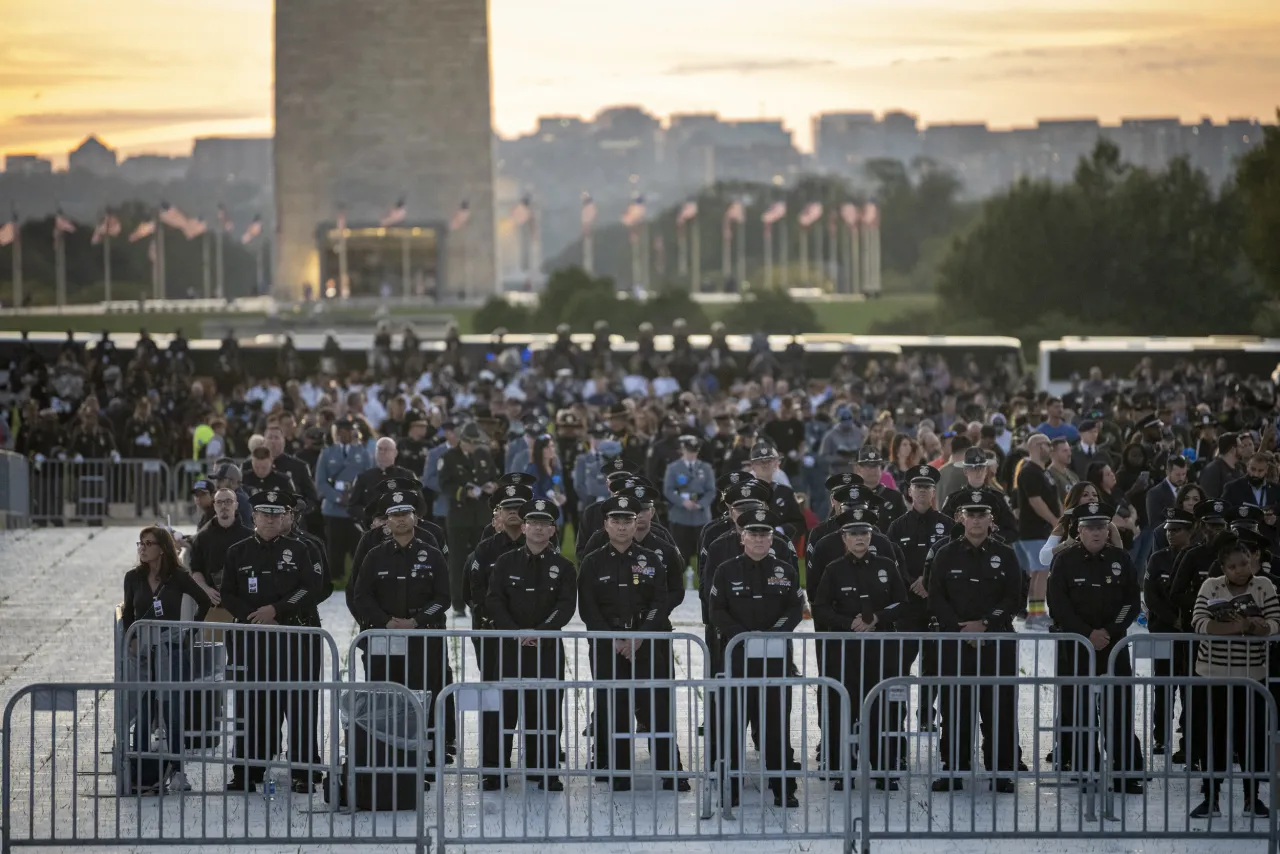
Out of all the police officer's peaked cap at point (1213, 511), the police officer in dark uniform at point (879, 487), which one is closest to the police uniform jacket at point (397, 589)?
the police officer in dark uniform at point (879, 487)

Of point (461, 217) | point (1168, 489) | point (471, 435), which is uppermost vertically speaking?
point (461, 217)

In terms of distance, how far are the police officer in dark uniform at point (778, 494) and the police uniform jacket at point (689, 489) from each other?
92.5 inches

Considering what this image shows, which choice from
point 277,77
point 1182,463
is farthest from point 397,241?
point 1182,463

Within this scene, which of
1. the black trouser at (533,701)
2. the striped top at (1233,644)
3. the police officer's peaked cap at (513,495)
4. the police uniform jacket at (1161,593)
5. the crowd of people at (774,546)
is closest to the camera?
the striped top at (1233,644)

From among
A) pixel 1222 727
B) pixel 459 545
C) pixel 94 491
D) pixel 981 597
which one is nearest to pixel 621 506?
pixel 981 597

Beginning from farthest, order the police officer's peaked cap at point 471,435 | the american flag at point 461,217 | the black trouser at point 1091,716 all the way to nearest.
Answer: the american flag at point 461,217 → the police officer's peaked cap at point 471,435 → the black trouser at point 1091,716

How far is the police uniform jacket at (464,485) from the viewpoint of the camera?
17281 millimetres

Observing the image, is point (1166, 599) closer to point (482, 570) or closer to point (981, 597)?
point (981, 597)

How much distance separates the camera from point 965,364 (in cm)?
4125

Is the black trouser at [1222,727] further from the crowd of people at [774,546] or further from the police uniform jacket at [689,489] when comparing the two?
the police uniform jacket at [689,489]

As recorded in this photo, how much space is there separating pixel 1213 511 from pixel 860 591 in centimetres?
250

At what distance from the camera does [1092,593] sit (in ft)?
37.4

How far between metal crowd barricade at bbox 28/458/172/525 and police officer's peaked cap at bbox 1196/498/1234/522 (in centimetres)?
1477

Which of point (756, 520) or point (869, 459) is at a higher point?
point (869, 459)
